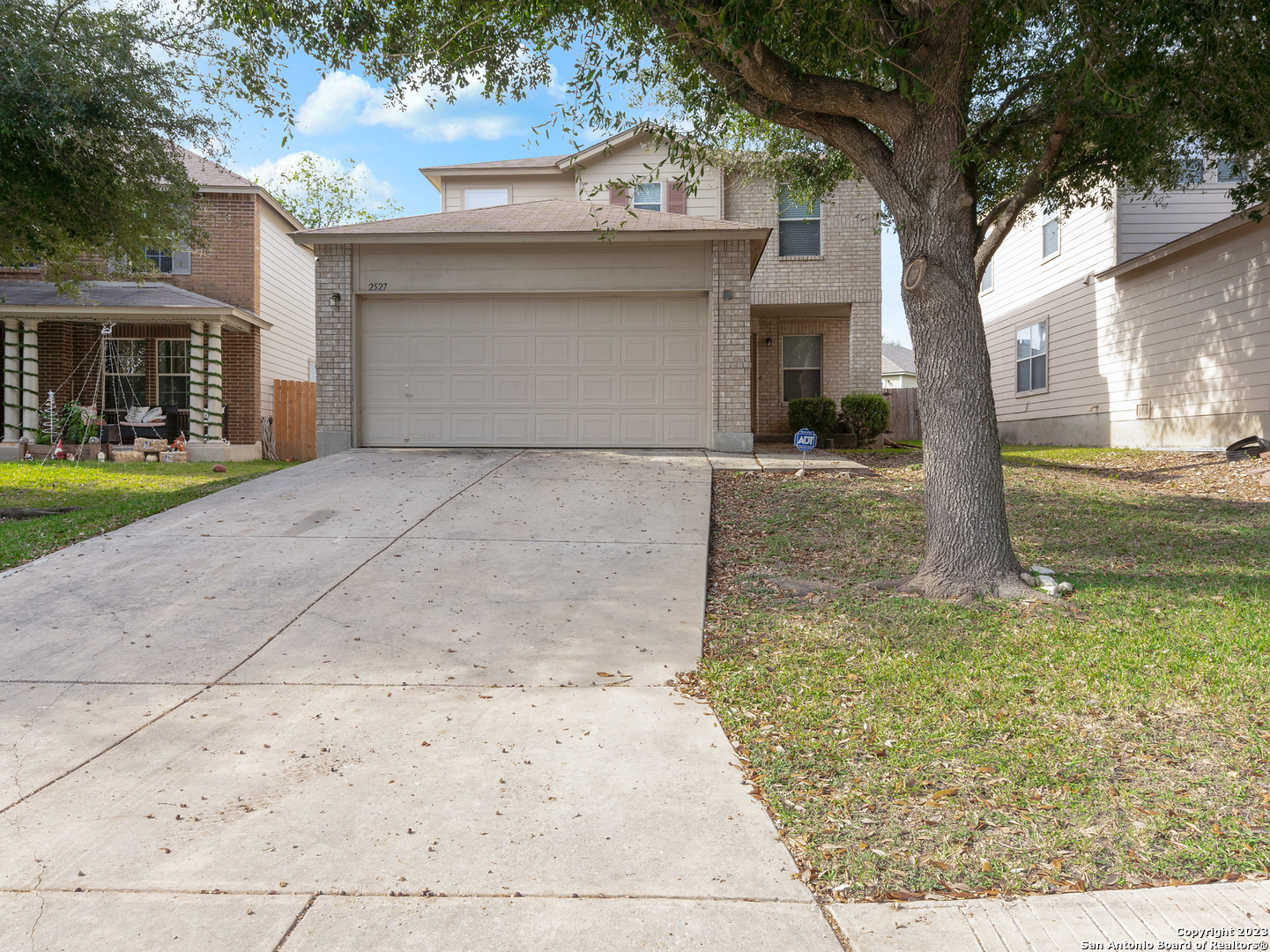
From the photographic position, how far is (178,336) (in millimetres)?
18219

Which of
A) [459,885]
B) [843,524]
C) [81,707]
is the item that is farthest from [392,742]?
[843,524]

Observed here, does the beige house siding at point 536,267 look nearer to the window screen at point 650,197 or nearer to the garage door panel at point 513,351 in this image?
the garage door panel at point 513,351

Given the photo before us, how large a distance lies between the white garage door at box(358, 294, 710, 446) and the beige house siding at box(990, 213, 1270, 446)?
8.19 meters

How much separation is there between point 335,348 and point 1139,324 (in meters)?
14.1

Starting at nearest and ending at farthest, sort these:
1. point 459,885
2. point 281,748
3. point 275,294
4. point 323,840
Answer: point 459,885, point 323,840, point 281,748, point 275,294

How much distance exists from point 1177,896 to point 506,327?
11641 mm

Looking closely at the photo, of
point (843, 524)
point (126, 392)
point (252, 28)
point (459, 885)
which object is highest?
point (252, 28)

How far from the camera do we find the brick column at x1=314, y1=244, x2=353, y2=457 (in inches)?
504

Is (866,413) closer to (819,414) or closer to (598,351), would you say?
(819,414)

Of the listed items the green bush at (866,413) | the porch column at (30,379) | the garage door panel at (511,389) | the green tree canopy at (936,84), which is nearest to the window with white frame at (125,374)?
the porch column at (30,379)

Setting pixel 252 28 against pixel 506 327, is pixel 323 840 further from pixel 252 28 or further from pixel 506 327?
pixel 506 327

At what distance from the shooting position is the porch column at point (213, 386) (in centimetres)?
1764

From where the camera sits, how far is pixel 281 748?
12.0 ft

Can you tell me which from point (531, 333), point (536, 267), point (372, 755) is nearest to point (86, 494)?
point (531, 333)
